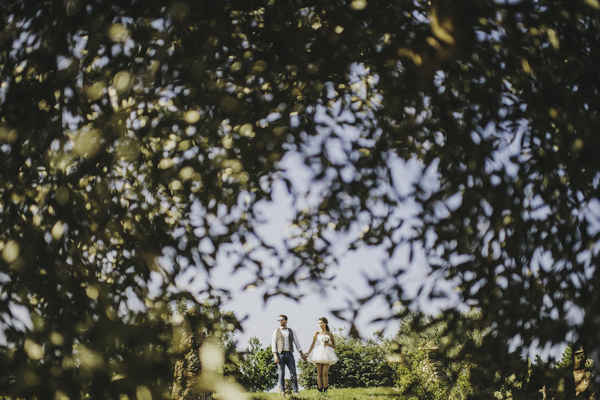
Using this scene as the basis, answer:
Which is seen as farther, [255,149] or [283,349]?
[283,349]

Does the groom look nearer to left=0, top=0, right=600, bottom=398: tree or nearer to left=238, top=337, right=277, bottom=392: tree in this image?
left=0, top=0, right=600, bottom=398: tree

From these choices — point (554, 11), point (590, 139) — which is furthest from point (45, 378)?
point (554, 11)

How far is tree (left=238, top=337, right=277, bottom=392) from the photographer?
16.3 m

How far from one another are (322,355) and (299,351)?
574 mm

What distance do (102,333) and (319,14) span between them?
119 inches

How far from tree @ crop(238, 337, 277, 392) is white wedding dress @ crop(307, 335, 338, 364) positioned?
6.54 meters

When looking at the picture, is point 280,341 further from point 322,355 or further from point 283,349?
point 322,355

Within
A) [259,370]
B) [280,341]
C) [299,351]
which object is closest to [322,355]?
[299,351]

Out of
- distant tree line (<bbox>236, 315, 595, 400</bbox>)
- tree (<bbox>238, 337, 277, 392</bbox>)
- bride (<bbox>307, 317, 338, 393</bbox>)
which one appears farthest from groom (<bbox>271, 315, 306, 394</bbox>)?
tree (<bbox>238, 337, 277, 392</bbox>)

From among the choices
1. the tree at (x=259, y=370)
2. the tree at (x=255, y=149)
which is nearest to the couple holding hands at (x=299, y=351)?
the tree at (x=255, y=149)

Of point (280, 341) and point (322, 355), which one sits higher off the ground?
point (280, 341)

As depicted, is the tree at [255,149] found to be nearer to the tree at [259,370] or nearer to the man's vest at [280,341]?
the man's vest at [280,341]

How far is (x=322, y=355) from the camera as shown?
9547 mm

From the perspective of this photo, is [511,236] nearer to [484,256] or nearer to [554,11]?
[484,256]
